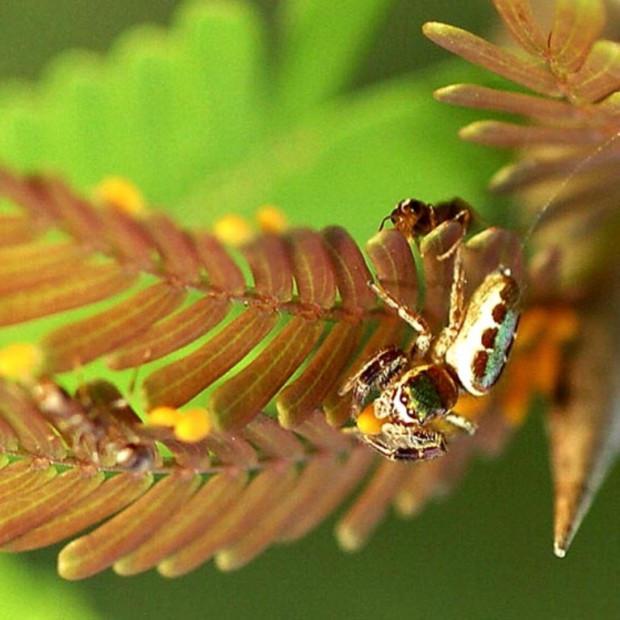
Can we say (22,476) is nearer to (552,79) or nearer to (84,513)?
(84,513)

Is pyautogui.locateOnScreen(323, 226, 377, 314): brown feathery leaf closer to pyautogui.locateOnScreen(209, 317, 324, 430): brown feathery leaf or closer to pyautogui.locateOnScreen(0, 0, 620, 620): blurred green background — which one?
pyautogui.locateOnScreen(209, 317, 324, 430): brown feathery leaf

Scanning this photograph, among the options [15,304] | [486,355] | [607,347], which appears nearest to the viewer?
Answer: [15,304]

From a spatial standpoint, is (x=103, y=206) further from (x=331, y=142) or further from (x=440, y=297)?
(x=331, y=142)

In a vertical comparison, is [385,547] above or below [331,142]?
below

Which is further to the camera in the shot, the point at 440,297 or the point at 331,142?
the point at 331,142

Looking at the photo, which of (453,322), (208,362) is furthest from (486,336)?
(208,362)

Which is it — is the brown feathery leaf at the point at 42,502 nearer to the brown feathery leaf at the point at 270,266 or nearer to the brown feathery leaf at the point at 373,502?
the brown feathery leaf at the point at 270,266

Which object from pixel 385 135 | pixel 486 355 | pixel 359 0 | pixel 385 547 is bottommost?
pixel 385 547

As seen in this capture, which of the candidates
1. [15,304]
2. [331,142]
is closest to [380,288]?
[15,304]
